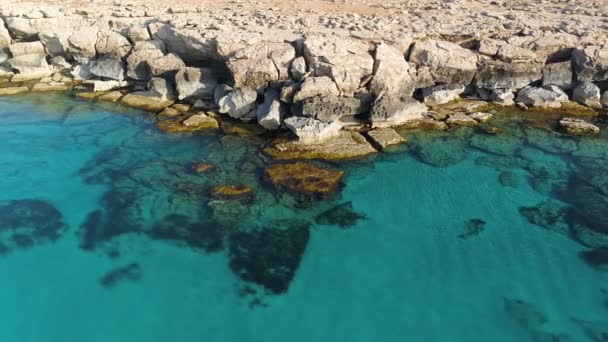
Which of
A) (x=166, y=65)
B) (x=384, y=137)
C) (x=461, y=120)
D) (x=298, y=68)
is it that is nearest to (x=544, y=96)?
(x=461, y=120)

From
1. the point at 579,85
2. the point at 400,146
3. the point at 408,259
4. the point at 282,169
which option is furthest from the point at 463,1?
the point at 408,259

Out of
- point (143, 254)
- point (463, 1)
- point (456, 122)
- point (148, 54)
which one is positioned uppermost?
point (463, 1)

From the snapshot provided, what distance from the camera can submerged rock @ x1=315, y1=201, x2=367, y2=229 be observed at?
13648 millimetres

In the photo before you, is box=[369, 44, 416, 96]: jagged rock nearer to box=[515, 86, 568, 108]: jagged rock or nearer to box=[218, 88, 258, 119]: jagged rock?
box=[218, 88, 258, 119]: jagged rock

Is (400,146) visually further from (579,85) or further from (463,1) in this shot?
(463,1)

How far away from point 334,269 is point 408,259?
1.88 m

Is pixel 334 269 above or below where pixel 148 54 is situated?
below

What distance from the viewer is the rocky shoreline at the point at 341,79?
17.4m

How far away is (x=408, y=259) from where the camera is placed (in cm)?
1249

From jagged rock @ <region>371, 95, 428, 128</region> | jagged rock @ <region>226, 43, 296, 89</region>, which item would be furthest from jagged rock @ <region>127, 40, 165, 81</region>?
jagged rock @ <region>371, 95, 428, 128</region>

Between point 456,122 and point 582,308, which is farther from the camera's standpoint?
point 456,122

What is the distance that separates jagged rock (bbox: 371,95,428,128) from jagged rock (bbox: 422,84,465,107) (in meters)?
1.04

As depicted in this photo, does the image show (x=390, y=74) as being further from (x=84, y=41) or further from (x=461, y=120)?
(x=84, y=41)

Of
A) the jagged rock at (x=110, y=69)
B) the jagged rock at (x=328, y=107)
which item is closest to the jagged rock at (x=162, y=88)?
the jagged rock at (x=110, y=69)
